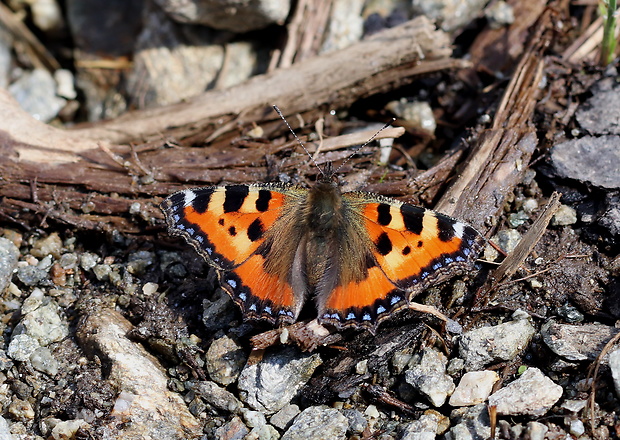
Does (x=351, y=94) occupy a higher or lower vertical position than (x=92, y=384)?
higher

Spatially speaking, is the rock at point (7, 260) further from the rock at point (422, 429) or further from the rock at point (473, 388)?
the rock at point (473, 388)

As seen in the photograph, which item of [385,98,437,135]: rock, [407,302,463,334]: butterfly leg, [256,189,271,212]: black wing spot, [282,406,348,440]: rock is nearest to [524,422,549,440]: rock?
[407,302,463,334]: butterfly leg

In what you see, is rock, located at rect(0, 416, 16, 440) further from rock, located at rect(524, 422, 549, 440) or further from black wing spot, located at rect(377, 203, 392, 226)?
rock, located at rect(524, 422, 549, 440)

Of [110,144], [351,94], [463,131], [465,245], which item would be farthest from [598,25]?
[110,144]

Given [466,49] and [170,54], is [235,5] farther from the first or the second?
[466,49]

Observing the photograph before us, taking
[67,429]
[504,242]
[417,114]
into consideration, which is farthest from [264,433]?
[417,114]

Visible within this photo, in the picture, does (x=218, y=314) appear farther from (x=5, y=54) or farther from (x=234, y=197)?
(x=5, y=54)

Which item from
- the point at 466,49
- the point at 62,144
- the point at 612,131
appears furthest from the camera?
the point at 466,49

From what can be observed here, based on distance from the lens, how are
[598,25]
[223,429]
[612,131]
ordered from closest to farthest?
1. [223,429]
2. [612,131]
3. [598,25]
